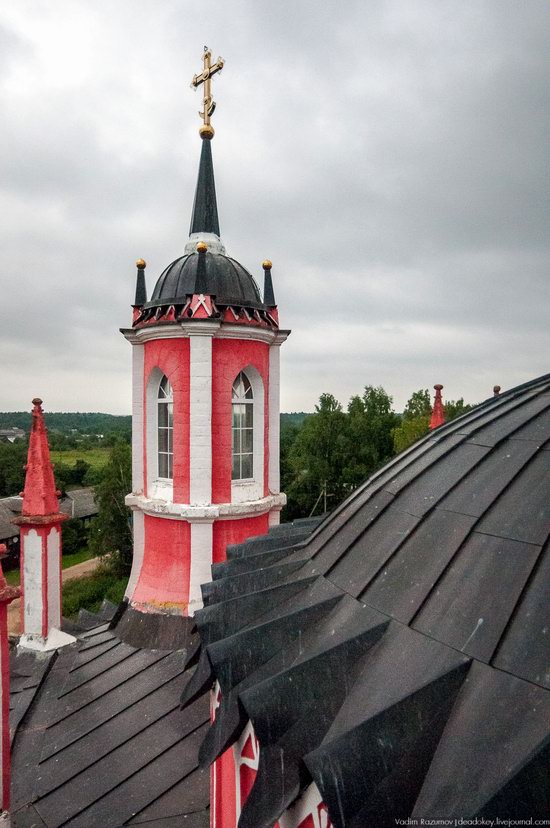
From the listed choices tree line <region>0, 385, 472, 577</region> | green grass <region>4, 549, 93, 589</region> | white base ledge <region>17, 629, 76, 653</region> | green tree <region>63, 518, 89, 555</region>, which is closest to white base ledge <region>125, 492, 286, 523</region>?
white base ledge <region>17, 629, 76, 653</region>

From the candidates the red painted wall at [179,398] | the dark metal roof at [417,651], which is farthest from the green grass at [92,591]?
the dark metal roof at [417,651]

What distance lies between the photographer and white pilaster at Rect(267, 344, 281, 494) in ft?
31.0

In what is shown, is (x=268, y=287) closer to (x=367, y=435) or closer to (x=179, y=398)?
(x=179, y=398)

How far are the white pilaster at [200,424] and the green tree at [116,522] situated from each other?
2184 cm

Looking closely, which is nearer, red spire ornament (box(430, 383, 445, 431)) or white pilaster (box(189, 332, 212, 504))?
white pilaster (box(189, 332, 212, 504))

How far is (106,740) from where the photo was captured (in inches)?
244

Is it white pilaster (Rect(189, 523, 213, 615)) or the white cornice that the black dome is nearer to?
the white cornice

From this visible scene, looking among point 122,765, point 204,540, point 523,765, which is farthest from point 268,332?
point 523,765

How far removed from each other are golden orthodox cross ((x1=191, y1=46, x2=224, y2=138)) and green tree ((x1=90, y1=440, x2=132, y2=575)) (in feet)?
74.4

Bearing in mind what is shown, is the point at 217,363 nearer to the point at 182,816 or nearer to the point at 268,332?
the point at 268,332

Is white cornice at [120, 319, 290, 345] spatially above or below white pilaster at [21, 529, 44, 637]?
above

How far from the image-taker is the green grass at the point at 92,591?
2547 cm

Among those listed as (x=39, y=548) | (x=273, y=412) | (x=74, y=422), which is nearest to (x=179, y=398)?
(x=273, y=412)

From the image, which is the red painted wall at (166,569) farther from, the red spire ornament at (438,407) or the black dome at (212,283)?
the red spire ornament at (438,407)
